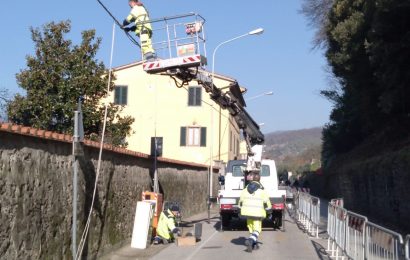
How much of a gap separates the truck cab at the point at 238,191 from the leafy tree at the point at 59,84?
4.83 meters

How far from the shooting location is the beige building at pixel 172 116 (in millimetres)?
48406

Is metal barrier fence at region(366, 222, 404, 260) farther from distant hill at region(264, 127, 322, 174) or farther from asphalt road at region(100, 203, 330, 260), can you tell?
distant hill at region(264, 127, 322, 174)

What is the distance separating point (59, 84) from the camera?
19547 mm

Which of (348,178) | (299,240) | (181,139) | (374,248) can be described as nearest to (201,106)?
(181,139)

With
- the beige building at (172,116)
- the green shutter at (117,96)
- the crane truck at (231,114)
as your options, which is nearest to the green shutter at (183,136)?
the beige building at (172,116)

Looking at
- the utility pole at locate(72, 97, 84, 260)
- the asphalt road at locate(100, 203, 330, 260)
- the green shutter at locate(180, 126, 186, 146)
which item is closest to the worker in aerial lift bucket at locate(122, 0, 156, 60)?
the utility pole at locate(72, 97, 84, 260)

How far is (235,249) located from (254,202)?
130 cm

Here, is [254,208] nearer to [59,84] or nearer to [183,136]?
[59,84]

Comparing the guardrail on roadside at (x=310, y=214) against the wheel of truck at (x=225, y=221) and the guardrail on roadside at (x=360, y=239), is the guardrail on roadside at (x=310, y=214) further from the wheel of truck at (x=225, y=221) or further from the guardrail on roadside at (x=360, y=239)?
the guardrail on roadside at (x=360, y=239)

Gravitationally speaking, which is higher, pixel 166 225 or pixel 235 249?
pixel 166 225

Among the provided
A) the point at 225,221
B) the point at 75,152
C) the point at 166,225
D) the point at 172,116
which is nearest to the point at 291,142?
the point at 172,116

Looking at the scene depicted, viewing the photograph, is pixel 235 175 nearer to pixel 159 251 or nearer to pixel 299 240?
pixel 299 240

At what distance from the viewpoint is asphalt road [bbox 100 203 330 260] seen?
13.8m

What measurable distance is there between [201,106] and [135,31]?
33994 millimetres
